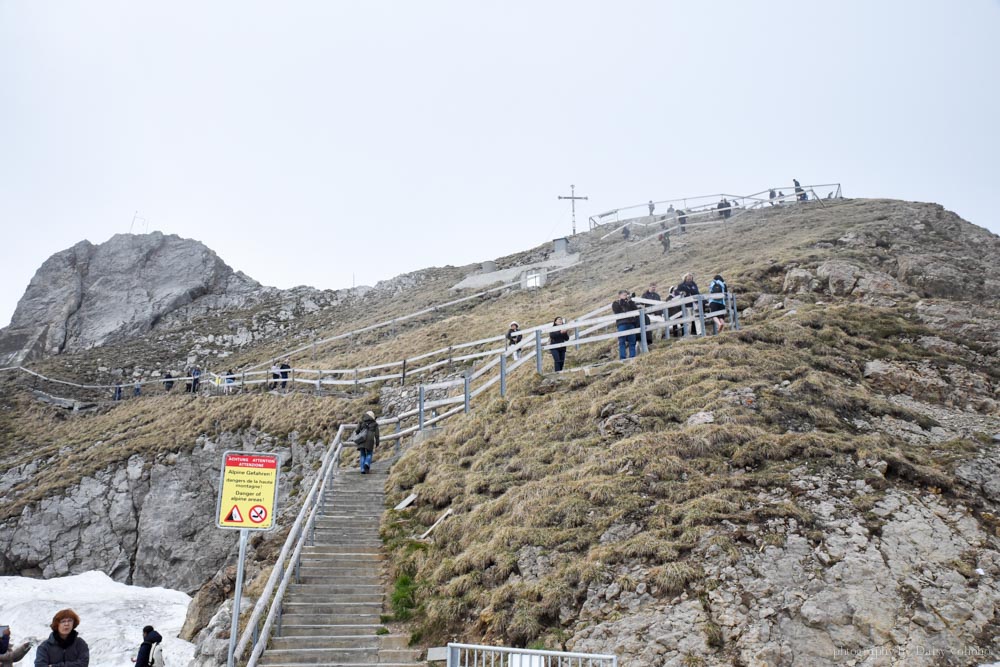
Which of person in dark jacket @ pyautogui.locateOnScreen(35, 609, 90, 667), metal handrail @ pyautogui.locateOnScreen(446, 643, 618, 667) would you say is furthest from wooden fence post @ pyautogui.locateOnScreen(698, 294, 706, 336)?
person in dark jacket @ pyautogui.locateOnScreen(35, 609, 90, 667)

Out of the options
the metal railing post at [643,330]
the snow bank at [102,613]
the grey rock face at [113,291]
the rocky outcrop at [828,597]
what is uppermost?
the grey rock face at [113,291]

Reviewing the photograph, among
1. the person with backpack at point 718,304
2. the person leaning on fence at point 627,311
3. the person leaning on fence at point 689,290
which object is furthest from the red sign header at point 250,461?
the person leaning on fence at point 689,290

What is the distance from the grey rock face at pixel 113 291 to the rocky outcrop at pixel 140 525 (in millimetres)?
32765

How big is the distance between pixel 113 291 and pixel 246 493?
184 ft

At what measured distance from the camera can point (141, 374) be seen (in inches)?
1671

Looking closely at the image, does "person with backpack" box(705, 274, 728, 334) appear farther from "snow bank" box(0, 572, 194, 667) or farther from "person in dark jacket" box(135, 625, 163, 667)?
"snow bank" box(0, 572, 194, 667)

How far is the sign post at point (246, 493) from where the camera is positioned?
8062mm

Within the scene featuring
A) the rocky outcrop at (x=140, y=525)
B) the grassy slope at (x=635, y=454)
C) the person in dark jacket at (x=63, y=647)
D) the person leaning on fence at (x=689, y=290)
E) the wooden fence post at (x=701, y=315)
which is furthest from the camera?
the rocky outcrop at (x=140, y=525)

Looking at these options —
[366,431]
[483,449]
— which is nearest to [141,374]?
[366,431]

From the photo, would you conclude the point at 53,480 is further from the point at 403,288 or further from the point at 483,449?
the point at 403,288

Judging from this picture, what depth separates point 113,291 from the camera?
55.7m

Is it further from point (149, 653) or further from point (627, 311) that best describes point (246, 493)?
point (627, 311)

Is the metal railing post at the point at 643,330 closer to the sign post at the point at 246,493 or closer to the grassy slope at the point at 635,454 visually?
the grassy slope at the point at 635,454

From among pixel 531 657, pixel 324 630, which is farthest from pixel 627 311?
pixel 531 657
